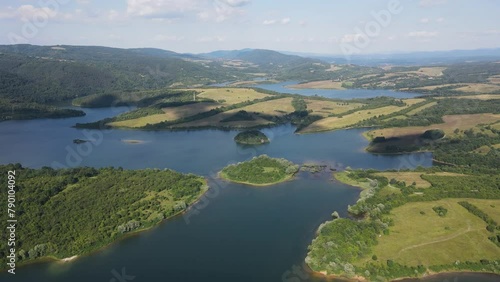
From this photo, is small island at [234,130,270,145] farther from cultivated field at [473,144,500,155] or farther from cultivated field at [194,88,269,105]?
cultivated field at [194,88,269,105]

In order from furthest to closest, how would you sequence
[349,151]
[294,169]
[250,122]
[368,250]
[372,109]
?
[372,109], [250,122], [349,151], [294,169], [368,250]

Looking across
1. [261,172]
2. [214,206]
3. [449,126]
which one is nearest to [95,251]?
[214,206]

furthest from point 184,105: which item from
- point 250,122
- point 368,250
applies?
point 368,250

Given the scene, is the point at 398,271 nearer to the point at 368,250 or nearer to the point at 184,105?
the point at 368,250

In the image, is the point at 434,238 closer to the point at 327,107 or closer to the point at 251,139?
the point at 251,139

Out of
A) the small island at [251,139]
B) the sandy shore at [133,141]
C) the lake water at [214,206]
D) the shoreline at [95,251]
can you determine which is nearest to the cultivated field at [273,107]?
the lake water at [214,206]

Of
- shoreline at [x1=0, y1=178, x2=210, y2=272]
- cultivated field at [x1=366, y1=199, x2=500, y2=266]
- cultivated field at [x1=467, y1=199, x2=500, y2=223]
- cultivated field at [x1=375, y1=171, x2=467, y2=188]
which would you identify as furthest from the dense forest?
cultivated field at [x1=467, y1=199, x2=500, y2=223]

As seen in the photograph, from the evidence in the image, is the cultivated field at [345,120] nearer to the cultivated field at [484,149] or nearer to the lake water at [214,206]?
the lake water at [214,206]
